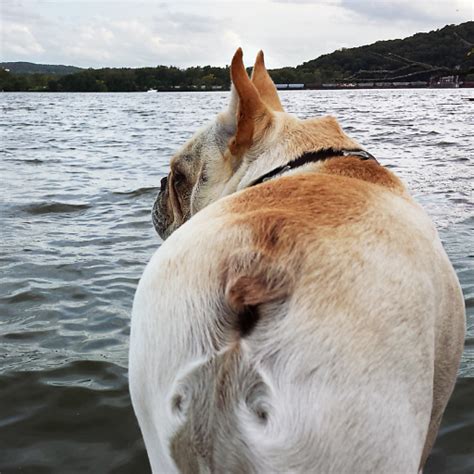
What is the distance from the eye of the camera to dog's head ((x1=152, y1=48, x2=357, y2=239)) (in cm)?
316

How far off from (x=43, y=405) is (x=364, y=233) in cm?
323

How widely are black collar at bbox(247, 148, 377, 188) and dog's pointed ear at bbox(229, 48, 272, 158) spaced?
0.99 ft

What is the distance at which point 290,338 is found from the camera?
5.88 ft

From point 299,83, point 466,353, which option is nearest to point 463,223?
point 466,353

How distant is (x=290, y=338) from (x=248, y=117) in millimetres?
1702

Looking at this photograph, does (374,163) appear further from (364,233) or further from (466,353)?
(466,353)

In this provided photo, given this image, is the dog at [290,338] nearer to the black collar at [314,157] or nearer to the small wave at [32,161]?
the black collar at [314,157]

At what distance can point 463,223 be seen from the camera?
8773 mm

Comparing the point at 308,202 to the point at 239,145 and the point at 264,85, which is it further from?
the point at 264,85

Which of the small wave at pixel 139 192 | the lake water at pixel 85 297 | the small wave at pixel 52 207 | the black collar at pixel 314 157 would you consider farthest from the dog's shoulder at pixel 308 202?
the small wave at pixel 139 192

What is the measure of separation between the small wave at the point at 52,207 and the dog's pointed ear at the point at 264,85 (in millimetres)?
6628

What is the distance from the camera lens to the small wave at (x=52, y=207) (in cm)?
1014

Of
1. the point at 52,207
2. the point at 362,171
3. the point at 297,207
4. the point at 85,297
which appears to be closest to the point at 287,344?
the point at 297,207

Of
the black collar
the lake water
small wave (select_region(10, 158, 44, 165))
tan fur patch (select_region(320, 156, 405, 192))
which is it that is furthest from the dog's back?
small wave (select_region(10, 158, 44, 165))
